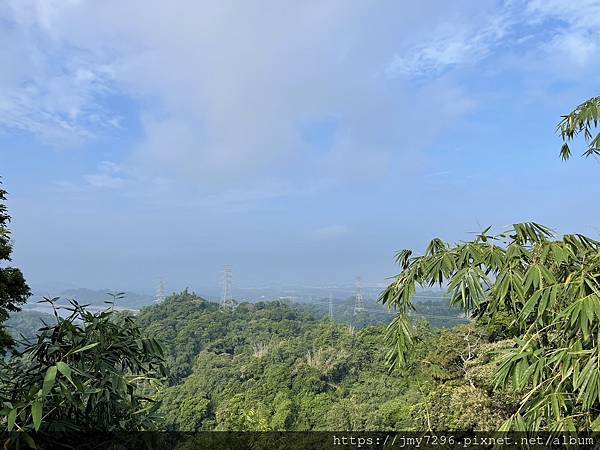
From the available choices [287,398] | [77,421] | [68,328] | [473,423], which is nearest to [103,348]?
[68,328]

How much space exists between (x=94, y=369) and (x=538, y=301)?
1.32 m

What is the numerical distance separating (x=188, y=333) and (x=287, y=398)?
43.2 ft

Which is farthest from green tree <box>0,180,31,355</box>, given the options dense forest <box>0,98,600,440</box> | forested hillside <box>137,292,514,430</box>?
dense forest <box>0,98,600,440</box>

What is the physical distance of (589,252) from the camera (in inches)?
48.0

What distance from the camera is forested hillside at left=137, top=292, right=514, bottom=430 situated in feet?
16.8

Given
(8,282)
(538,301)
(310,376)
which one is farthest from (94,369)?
(310,376)

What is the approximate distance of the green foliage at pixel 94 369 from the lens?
136 cm

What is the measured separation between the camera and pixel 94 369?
4.61ft

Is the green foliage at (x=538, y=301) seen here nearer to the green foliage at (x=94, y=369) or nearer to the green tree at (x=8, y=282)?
the green foliage at (x=94, y=369)

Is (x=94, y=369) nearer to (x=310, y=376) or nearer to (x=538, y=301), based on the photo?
(x=538, y=301)

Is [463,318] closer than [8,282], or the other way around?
[463,318]

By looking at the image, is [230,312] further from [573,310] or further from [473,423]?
[573,310]

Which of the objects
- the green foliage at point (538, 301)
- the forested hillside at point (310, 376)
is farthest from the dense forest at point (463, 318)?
the forested hillside at point (310, 376)

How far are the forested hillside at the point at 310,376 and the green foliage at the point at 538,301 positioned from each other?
27cm
